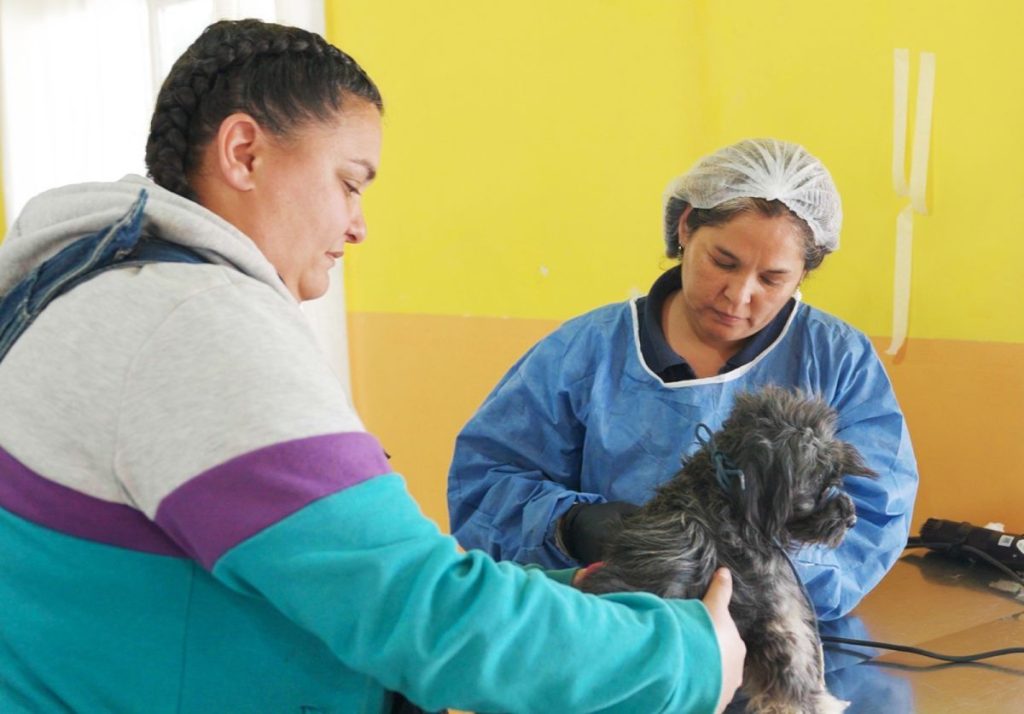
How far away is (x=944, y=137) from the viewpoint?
7.61 feet

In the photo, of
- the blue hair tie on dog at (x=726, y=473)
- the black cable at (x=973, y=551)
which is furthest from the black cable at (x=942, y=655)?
the blue hair tie on dog at (x=726, y=473)

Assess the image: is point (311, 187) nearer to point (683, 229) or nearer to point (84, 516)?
point (84, 516)

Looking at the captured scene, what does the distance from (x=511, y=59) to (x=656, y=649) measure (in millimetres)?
2680

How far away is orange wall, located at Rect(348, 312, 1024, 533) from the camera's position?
7.52 feet

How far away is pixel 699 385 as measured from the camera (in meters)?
1.94

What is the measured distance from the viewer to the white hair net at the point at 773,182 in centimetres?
Result: 190

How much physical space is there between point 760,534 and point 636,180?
1705mm

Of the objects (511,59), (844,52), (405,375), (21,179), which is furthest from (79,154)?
(844,52)

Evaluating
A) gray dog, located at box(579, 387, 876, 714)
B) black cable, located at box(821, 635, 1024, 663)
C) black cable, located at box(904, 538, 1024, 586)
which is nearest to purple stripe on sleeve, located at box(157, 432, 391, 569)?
gray dog, located at box(579, 387, 876, 714)

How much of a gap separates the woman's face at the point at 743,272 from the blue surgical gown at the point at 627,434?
3.5 inches

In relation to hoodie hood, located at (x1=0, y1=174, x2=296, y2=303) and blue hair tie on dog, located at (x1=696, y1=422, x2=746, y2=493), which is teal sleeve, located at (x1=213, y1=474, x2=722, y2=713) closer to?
hoodie hood, located at (x1=0, y1=174, x2=296, y2=303)

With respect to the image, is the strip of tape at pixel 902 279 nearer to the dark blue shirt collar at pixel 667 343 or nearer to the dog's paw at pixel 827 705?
the dark blue shirt collar at pixel 667 343

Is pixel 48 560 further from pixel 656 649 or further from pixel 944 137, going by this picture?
pixel 944 137

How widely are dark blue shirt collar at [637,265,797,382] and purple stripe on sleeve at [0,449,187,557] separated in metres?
1.22
